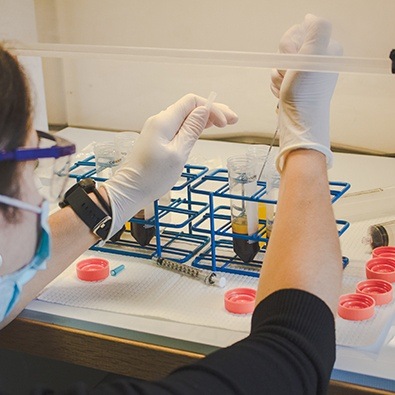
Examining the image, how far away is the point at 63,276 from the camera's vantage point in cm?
146

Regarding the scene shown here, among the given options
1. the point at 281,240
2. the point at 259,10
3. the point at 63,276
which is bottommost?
the point at 63,276

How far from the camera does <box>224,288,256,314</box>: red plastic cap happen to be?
4.16 ft

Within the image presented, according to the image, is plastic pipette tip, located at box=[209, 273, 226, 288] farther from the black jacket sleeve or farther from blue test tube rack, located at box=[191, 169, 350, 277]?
the black jacket sleeve

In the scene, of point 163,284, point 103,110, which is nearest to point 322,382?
point 163,284

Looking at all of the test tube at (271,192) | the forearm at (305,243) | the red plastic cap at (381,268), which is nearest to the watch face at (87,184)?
the test tube at (271,192)

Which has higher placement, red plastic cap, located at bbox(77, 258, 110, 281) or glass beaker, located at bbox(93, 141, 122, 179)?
glass beaker, located at bbox(93, 141, 122, 179)

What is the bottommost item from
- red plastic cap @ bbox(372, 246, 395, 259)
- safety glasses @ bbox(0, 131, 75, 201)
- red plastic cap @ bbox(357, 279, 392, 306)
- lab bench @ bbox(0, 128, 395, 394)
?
lab bench @ bbox(0, 128, 395, 394)

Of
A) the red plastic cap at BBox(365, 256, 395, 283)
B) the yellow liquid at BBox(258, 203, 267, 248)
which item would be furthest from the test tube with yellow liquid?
the red plastic cap at BBox(365, 256, 395, 283)

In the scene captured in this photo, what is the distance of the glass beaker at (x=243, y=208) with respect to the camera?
4.67 feet

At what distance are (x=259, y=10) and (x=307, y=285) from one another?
100cm

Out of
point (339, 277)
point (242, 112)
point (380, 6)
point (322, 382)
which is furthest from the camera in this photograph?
point (242, 112)

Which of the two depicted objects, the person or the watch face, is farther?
the watch face

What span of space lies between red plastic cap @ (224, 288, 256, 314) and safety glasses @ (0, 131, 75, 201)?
1.11ft

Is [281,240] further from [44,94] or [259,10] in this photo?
[44,94]
